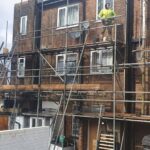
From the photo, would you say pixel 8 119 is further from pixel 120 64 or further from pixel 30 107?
pixel 120 64

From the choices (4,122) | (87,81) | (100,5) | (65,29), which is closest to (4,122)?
(4,122)

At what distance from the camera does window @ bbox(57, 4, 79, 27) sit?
20.1m

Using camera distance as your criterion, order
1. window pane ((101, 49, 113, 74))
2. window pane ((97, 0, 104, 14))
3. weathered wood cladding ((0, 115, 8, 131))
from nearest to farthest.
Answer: window pane ((101, 49, 113, 74)), window pane ((97, 0, 104, 14)), weathered wood cladding ((0, 115, 8, 131))

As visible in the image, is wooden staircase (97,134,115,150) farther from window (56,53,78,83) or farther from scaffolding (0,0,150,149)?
window (56,53,78,83)

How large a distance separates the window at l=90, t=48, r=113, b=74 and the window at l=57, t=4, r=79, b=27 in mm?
2516

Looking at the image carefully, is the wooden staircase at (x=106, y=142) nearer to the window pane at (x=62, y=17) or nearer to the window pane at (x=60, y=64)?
the window pane at (x=60, y=64)

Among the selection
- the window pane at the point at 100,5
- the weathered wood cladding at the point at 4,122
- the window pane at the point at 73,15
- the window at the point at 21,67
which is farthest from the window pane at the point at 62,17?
the weathered wood cladding at the point at 4,122

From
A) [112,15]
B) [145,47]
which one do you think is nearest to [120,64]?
[145,47]

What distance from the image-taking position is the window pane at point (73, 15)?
65.6ft

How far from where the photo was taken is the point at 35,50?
20.8 m

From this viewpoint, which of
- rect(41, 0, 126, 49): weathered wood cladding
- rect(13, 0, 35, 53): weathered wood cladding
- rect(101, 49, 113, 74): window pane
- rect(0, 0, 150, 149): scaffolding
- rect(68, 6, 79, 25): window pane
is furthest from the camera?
rect(13, 0, 35, 53): weathered wood cladding

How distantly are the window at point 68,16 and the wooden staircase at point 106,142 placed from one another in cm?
644

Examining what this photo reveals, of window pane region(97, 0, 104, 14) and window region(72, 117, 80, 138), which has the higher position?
window pane region(97, 0, 104, 14)

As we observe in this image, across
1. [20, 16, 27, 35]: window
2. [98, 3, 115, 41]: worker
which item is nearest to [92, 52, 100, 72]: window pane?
[98, 3, 115, 41]: worker
